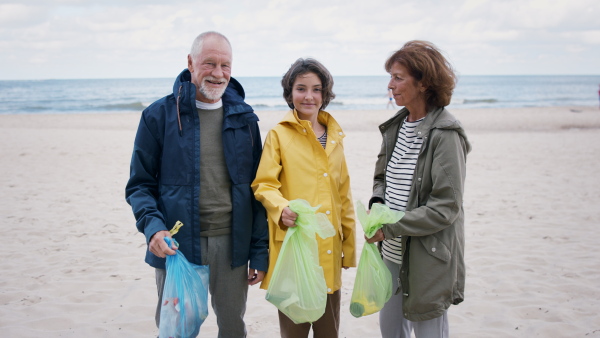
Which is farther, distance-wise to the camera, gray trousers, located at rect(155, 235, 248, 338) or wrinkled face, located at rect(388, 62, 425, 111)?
gray trousers, located at rect(155, 235, 248, 338)

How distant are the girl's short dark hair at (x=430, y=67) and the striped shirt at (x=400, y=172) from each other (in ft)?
0.63

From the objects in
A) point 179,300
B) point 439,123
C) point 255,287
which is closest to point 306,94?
point 439,123

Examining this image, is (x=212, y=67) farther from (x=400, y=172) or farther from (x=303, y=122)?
(x=400, y=172)

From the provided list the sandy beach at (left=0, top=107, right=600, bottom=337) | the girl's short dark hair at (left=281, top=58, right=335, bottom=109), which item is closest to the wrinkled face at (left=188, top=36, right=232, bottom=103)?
the girl's short dark hair at (left=281, top=58, right=335, bottom=109)

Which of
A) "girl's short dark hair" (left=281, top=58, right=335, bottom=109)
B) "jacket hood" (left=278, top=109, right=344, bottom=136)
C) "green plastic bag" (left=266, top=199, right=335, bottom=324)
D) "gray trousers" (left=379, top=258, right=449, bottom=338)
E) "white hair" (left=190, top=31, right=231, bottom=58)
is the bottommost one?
"gray trousers" (left=379, top=258, right=449, bottom=338)

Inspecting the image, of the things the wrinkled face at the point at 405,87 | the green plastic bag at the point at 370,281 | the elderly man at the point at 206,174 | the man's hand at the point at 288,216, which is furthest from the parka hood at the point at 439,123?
the elderly man at the point at 206,174

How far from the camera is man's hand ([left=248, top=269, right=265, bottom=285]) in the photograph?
9.21 ft

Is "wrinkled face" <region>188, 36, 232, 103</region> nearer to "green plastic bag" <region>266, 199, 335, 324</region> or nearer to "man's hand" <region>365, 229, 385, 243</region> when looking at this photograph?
"green plastic bag" <region>266, 199, 335, 324</region>

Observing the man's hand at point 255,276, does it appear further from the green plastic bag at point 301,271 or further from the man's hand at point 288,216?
the man's hand at point 288,216

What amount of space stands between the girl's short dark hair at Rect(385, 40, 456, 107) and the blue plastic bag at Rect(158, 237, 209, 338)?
5.15 feet

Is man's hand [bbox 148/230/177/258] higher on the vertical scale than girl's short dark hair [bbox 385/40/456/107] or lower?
lower

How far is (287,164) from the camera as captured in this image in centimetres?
270

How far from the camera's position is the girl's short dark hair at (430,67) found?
2.51 metres

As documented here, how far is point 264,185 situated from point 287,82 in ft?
2.21
